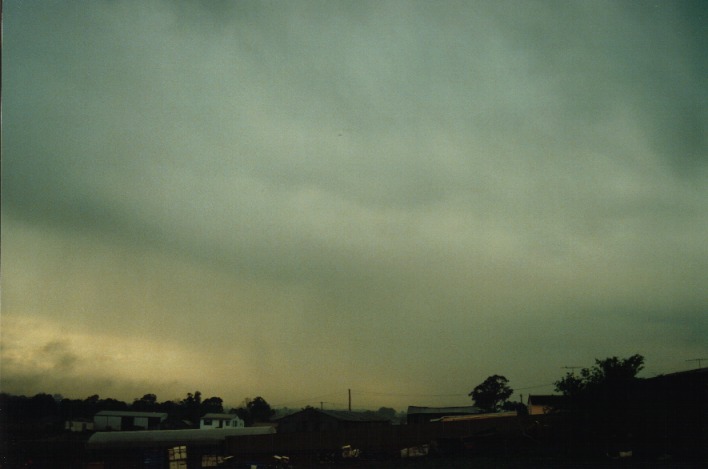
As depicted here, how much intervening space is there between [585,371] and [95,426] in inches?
2362

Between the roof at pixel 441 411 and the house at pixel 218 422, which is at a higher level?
the roof at pixel 441 411

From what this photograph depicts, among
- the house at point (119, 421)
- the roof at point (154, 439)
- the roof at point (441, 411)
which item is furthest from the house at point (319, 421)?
the house at point (119, 421)

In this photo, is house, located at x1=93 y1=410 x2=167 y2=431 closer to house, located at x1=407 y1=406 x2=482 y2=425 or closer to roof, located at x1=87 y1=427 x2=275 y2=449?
roof, located at x1=87 y1=427 x2=275 y2=449

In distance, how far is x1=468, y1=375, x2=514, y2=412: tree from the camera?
102 meters

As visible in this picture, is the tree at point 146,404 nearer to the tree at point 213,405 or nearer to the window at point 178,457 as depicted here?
the tree at point 213,405

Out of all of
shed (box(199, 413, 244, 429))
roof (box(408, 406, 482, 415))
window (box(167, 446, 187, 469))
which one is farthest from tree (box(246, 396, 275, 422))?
window (box(167, 446, 187, 469))

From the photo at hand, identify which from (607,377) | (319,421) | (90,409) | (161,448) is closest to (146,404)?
(90,409)

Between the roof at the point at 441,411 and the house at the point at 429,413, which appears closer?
the house at the point at 429,413

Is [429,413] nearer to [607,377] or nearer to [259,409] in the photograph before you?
[607,377]

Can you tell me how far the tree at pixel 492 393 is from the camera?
102 m

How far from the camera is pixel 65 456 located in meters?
38.6

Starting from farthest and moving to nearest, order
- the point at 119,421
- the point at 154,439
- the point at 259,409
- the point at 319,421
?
the point at 259,409, the point at 119,421, the point at 319,421, the point at 154,439

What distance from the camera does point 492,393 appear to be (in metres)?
103

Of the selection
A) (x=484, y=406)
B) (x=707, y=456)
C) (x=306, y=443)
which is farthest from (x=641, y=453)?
(x=484, y=406)
